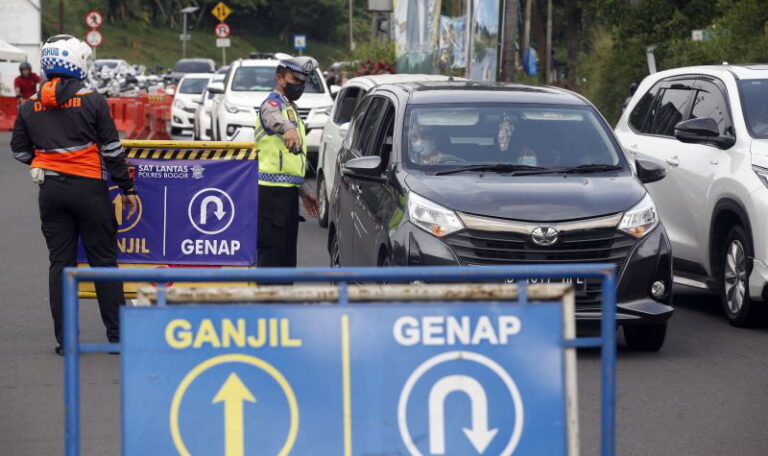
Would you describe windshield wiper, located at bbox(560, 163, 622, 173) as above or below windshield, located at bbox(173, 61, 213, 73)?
above

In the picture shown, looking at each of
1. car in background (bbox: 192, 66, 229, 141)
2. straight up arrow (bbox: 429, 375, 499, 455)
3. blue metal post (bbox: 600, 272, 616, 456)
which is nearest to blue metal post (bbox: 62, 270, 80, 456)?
straight up arrow (bbox: 429, 375, 499, 455)

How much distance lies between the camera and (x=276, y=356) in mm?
4473

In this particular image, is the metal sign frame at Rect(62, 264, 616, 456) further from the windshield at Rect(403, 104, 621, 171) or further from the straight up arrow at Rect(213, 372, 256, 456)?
the windshield at Rect(403, 104, 621, 171)

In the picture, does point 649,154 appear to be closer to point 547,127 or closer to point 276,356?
point 547,127

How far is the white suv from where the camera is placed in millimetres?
9844

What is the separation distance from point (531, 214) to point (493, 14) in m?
15.7

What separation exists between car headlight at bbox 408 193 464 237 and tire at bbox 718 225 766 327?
2427 mm

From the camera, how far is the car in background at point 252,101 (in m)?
22.0

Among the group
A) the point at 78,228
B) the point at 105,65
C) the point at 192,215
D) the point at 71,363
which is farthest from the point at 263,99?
the point at 105,65

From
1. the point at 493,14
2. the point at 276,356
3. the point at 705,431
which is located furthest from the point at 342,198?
the point at 493,14

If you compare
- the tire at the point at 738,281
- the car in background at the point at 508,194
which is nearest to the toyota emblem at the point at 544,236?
the car in background at the point at 508,194

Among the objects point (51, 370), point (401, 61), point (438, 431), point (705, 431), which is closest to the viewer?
point (438, 431)

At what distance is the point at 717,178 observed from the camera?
10.4 metres

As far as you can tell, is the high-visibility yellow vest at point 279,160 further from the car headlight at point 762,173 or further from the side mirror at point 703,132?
the car headlight at point 762,173
